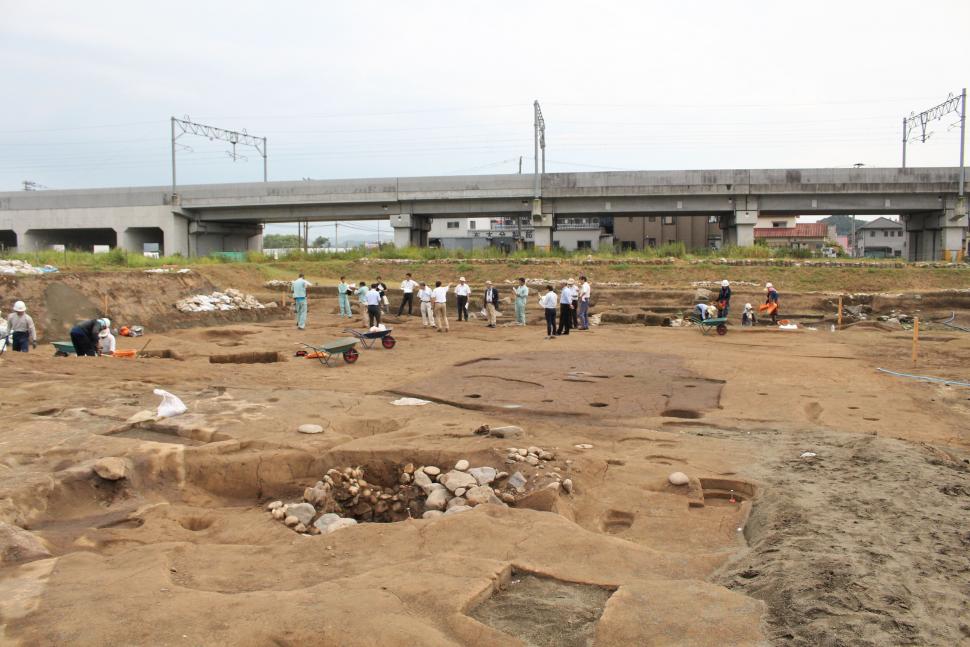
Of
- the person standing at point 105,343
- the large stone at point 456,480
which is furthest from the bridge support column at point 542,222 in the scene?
the large stone at point 456,480

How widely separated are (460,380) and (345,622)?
834 cm

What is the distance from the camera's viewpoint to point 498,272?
3203cm

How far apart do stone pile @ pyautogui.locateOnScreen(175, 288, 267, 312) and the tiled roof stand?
5043 centimetres

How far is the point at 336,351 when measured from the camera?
13.3 metres

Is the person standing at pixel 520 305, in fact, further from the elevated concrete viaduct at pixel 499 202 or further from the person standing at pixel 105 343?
the elevated concrete viaduct at pixel 499 202

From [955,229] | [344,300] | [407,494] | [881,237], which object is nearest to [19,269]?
[344,300]

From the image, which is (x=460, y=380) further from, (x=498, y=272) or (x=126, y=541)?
(x=498, y=272)

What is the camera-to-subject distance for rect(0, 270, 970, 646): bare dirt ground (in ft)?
12.8

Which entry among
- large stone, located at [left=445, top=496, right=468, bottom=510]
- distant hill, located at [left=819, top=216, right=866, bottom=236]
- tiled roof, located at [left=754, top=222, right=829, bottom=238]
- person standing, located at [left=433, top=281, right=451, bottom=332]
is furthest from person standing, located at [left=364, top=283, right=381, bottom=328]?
distant hill, located at [left=819, top=216, right=866, bottom=236]

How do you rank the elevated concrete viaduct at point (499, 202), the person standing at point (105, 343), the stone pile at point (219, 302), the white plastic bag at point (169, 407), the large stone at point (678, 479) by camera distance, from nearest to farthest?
the large stone at point (678, 479) → the white plastic bag at point (169, 407) → the person standing at point (105, 343) → the stone pile at point (219, 302) → the elevated concrete viaduct at point (499, 202)

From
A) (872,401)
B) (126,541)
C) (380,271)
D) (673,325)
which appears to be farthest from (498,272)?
(126,541)

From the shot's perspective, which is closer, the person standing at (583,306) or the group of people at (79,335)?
the group of people at (79,335)

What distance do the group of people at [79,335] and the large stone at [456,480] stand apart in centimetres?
888

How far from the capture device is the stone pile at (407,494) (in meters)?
6.43
